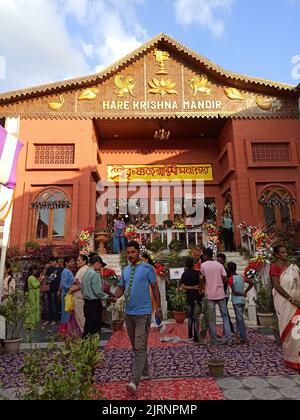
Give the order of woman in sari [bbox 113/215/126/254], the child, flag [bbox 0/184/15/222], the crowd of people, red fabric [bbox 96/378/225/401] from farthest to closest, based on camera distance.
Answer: woman in sari [bbox 113/215/126/254]
the child
flag [bbox 0/184/15/222]
the crowd of people
red fabric [bbox 96/378/225/401]

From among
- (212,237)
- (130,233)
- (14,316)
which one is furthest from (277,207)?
(14,316)

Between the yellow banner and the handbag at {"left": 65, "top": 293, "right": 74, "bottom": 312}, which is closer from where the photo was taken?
the handbag at {"left": 65, "top": 293, "right": 74, "bottom": 312}

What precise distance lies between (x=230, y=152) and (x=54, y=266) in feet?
33.5

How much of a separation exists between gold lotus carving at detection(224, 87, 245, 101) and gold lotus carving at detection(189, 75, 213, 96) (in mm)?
865

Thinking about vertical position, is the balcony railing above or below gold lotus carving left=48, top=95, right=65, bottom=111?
below

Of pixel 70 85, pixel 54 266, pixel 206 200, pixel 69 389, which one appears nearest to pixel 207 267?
pixel 69 389

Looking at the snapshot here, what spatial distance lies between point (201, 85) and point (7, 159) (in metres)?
12.9

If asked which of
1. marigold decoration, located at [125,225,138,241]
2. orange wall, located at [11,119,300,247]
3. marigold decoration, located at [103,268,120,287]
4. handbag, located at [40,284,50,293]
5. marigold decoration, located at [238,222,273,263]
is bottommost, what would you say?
handbag, located at [40,284,50,293]

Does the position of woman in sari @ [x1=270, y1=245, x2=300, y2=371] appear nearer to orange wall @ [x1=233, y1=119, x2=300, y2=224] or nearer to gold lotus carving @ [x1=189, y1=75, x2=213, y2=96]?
orange wall @ [x1=233, y1=119, x2=300, y2=224]

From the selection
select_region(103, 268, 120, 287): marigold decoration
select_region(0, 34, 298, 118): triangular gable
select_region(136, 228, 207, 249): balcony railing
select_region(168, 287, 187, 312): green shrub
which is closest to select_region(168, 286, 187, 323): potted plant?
select_region(168, 287, 187, 312): green shrub

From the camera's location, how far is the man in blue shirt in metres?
3.61

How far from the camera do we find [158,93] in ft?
52.3

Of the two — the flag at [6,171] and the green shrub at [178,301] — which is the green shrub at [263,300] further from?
the flag at [6,171]

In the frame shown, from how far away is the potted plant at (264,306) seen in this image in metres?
7.61
